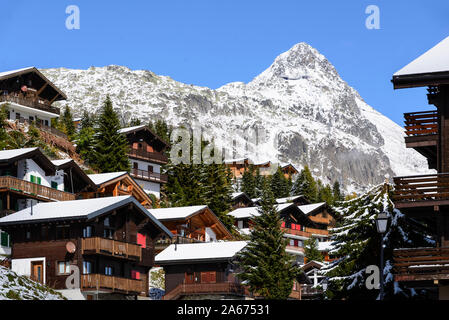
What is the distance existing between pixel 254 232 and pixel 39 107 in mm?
43614

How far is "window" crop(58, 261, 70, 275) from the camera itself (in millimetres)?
51938

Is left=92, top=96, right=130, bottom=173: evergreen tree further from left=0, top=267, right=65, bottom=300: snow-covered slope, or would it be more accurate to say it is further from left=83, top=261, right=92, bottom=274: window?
left=0, top=267, right=65, bottom=300: snow-covered slope

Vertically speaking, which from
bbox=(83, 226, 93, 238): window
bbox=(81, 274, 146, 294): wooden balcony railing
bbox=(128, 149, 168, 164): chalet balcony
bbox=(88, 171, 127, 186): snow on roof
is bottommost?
bbox=(81, 274, 146, 294): wooden balcony railing

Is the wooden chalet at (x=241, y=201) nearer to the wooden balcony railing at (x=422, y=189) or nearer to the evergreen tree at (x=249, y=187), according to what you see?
the evergreen tree at (x=249, y=187)

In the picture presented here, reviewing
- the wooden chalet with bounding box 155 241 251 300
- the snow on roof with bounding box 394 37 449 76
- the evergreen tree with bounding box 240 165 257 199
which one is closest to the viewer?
the snow on roof with bounding box 394 37 449 76

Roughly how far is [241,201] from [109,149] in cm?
3092

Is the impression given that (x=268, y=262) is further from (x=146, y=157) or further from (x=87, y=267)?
(x=146, y=157)

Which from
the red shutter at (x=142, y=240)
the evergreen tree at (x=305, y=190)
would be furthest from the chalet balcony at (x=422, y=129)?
the evergreen tree at (x=305, y=190)

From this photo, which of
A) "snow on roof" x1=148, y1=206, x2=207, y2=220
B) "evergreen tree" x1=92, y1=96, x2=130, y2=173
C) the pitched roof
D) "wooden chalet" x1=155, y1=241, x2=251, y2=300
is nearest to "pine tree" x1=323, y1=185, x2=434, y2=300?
the pitched roof

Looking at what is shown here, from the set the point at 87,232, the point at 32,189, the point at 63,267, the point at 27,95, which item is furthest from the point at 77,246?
the point at 27,95

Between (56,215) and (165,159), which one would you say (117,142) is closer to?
(165,159)

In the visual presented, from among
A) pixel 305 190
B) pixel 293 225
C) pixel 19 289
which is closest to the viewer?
pixel 19 289

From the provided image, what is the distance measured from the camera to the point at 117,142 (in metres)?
91.9

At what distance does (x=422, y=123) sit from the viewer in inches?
1371
